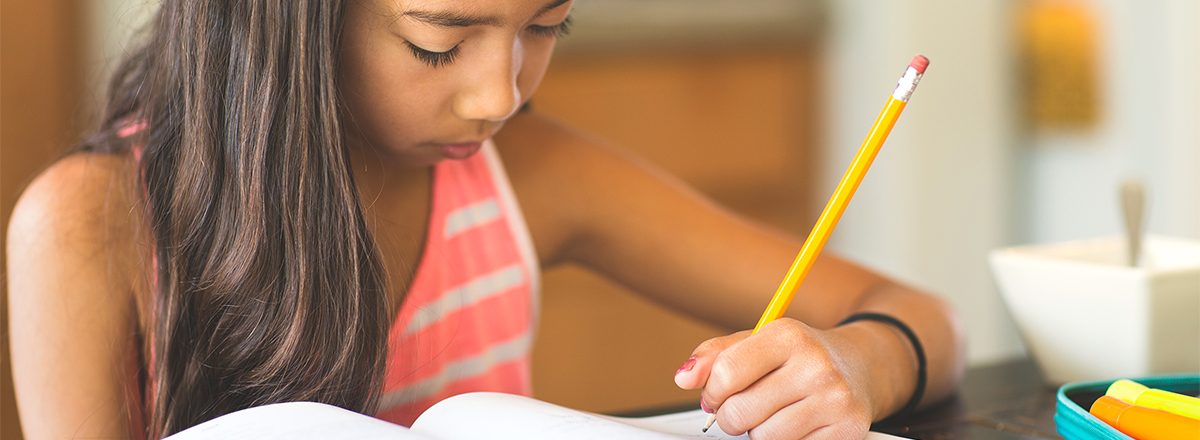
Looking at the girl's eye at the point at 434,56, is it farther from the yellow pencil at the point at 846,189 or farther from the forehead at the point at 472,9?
the yellow pencil at the point at 846,189

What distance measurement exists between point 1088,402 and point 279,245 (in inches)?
15.1

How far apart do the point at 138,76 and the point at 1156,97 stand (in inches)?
62.3

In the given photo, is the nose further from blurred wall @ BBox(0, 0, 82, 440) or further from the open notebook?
blurred wall @ BBox(0, 0, 82, 440)

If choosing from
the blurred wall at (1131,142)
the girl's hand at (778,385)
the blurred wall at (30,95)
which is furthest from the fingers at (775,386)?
the blurred wall at (1131,142)

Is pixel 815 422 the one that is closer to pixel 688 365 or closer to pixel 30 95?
pixel 688 365

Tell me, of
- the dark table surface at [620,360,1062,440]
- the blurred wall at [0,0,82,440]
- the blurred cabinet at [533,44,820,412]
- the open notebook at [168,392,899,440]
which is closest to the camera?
the open notebook at [168,392,899,440]

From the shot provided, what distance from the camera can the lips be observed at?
0.48 meters

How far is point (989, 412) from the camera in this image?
0.48m

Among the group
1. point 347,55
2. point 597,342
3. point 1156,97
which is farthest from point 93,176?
point 1156,97

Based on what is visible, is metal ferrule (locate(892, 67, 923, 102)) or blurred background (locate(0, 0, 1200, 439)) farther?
blurred background (locate(0, 0, 1200, 439))

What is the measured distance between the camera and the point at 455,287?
1.94ft

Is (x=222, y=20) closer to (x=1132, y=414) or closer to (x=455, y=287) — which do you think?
(x=455, y=287)

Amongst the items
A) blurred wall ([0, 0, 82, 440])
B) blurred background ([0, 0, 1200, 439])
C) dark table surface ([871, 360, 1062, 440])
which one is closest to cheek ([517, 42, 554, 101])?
dark table surface ([871, 360, 1062, 440])

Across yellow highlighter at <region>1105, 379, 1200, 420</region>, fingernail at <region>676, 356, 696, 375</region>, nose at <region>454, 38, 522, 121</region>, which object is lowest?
yellow highlighter at <region>1105, 379, 1200, 420</region>
